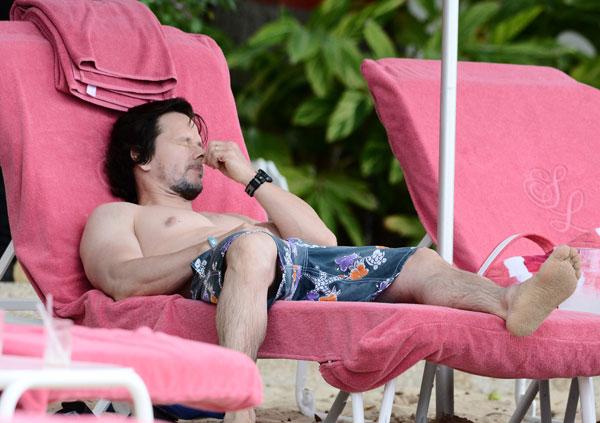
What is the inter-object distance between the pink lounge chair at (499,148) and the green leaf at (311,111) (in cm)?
299

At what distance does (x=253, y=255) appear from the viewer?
287 cm

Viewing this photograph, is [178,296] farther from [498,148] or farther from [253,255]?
[498,148]

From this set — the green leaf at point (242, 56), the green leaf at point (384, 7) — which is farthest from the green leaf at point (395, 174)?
the green leaf at point (242, 56)

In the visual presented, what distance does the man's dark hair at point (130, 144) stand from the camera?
12.0 ft

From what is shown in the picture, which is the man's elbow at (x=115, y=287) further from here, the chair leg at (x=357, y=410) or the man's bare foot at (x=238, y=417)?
the chair leg at (x=357, y=410)

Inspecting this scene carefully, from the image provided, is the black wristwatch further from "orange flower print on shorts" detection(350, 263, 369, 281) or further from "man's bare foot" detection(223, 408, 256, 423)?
"man's bare foot" detection(223, 408, 256, 423)

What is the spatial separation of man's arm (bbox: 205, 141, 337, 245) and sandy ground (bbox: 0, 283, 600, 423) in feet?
3.42

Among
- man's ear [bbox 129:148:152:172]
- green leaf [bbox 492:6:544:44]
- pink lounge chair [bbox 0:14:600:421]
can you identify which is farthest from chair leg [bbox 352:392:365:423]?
green leaf [bbox 492:6:544:44]

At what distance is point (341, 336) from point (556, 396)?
9.43 ft

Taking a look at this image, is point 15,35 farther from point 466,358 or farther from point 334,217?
point 334,217

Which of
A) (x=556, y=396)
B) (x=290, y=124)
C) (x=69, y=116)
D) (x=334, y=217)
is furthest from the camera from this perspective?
(x=290, y=124)

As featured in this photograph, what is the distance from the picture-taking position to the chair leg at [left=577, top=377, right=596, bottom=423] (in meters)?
2.78

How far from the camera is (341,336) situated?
2678mm

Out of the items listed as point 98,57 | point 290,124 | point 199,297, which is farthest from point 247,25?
point 199,297
